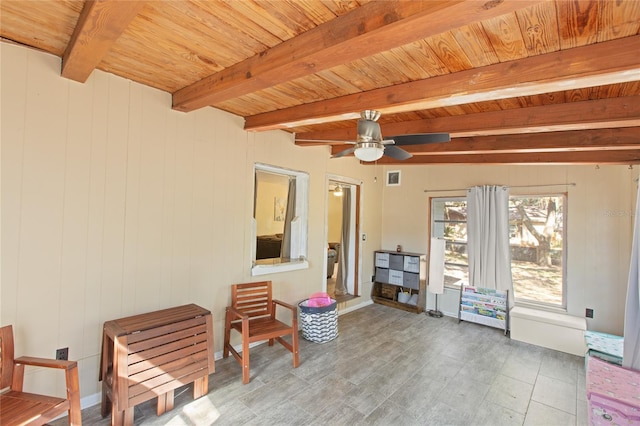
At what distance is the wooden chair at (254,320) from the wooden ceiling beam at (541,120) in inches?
86.9

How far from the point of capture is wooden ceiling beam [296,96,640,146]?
2.00 meters

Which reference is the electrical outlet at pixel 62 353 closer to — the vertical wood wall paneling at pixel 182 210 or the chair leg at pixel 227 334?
the vertical wood wall paneling at pixel 182 210

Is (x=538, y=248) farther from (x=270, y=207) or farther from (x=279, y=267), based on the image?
(x=270, y=207)

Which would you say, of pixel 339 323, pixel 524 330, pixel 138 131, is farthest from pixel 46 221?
pixel 524 330

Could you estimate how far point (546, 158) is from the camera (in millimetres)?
3432

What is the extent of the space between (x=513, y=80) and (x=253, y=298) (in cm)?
298

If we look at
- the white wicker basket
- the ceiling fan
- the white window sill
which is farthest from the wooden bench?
the ceiling fan

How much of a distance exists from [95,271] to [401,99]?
267 centimetres

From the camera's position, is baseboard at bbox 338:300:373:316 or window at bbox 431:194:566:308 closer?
window at bbox 431:194:566:308

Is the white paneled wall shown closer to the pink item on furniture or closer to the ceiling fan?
the ceiling fan

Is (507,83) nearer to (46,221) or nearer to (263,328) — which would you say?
(263,328)

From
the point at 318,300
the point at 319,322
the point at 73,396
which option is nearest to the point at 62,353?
the point at 73,396

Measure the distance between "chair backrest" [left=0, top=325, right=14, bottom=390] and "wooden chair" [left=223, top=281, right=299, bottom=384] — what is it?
1.49m

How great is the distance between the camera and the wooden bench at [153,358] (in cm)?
201
